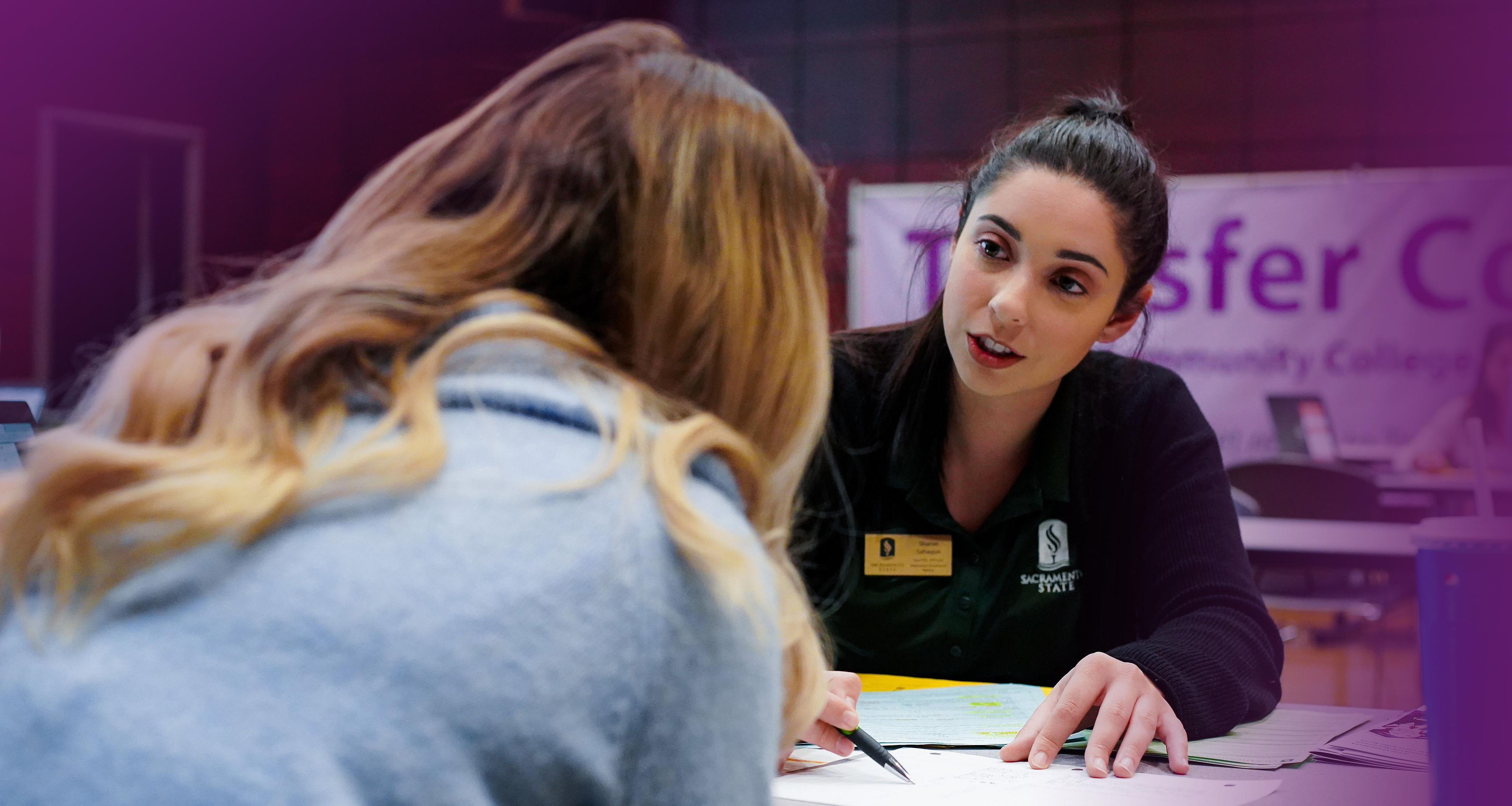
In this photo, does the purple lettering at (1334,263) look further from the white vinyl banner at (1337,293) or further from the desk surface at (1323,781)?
the desk surface at (1323,781)

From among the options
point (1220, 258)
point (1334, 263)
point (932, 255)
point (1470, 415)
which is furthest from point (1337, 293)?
point (932, 255)

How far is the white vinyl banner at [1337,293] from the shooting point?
16.9ft

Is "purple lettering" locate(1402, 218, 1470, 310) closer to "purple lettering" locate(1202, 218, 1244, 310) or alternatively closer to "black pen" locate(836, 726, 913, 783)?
"purple lettering" locate(1202, 218, 1244, 310)

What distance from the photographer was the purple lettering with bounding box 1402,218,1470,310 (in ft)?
16.9

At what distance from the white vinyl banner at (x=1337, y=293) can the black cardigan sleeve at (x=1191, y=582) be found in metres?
3.69

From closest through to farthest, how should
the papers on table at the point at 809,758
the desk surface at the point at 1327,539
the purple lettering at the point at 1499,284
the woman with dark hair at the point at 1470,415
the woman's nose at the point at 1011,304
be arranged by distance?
the papers on table at the point at 809,758 → the woman's nose at the point at 1011,304 → the desk surface at the point at 1327,539 → the woman with dark hair at the point at 1470,415 → the purple lettering at the point at 1499,284

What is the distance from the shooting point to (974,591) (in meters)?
1.54

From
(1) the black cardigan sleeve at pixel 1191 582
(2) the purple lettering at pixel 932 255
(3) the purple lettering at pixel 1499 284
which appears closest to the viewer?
(1) the black cardigan sleeve at pixel 1191 582

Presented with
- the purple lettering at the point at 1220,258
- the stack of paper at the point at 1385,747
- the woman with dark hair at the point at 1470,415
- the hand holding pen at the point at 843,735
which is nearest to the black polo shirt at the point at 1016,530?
the stack of paper at the point at 1385,747


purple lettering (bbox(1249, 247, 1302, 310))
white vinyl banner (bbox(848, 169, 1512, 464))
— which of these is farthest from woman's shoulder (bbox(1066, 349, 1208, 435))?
purple lettering (bbox(1249, 247, 1302, 310))

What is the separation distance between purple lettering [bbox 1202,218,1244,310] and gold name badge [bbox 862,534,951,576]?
418 cm

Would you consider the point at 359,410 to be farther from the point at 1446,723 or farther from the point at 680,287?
the point at 1446,723

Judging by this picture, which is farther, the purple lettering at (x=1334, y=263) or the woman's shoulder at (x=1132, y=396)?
the purple lettering at (x=1334, y=263)

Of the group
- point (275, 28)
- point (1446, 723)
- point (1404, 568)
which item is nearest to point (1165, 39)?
point (1404, 568)
